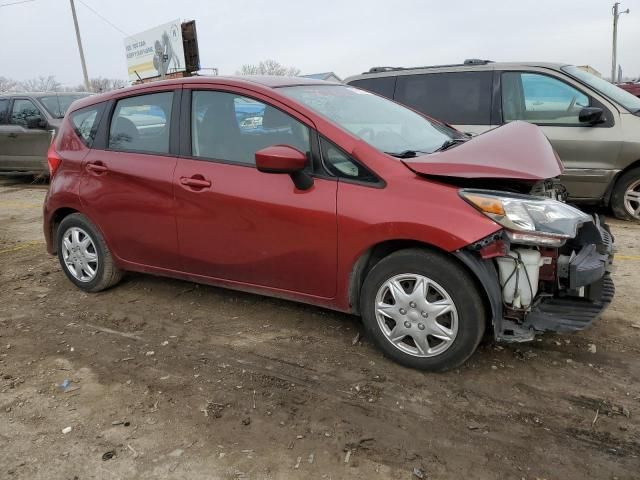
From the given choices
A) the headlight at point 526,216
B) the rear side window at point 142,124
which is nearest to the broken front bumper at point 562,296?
the headlight at point 526,216

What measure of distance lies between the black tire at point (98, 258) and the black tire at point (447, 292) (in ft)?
7.71

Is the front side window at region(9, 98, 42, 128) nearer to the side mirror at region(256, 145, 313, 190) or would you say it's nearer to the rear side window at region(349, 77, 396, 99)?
the rear side window at region(349, 77, 396, 99)

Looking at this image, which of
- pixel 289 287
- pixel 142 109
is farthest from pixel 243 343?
pixel 142 109

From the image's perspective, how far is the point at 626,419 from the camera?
8.70 ft

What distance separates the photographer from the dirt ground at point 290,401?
96.0 inches

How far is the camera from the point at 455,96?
255 inches

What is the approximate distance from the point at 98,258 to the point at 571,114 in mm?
4996

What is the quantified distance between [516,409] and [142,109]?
3.23 meters

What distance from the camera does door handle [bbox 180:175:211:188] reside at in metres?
3.62

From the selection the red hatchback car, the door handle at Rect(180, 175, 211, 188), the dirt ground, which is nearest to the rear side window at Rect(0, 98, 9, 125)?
the red hatchback car

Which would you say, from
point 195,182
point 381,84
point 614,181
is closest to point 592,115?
point 614,181

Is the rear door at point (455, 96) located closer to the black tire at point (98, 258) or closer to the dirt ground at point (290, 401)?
the dirt ground at point (290, 401)

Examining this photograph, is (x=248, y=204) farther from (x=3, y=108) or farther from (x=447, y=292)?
(x=3, y=108)

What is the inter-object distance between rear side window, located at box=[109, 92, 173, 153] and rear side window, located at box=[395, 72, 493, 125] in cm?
327
